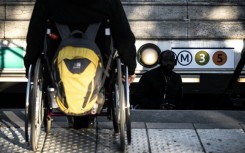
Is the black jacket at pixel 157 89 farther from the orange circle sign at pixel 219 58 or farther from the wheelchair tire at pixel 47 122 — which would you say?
the wheelchair tire at pixel 47 122

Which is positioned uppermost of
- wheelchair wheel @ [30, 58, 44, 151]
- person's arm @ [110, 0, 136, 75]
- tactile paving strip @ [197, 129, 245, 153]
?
person's arm @ [110, 0, 136, 75]

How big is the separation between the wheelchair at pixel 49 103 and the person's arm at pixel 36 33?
0.06 metres

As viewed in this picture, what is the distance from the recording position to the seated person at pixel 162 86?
754 cm

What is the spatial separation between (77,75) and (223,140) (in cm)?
151

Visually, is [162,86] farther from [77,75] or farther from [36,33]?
[77,75]

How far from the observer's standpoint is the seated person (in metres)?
7.54

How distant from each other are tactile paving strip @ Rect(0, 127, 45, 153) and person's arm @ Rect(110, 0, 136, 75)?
1.03 metres

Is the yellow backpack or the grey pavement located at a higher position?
the yellow backpack

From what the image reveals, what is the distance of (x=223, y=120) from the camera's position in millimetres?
6000

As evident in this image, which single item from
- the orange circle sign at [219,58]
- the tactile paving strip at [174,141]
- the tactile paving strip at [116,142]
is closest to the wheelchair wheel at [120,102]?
the tactile paving strip at [116,142]

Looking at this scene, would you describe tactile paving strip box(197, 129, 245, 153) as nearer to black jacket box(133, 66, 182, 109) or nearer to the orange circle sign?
black jacket box(133, 66, 182, 109)

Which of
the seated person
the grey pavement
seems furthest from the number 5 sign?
the grey pavement

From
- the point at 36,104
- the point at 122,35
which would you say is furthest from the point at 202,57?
the point at 36,104

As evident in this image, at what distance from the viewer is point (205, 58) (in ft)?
29.6
